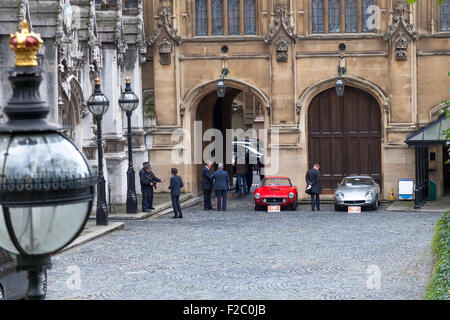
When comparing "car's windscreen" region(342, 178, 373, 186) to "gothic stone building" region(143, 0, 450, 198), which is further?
"gothic stone building" region(143, 0, 450, 198)

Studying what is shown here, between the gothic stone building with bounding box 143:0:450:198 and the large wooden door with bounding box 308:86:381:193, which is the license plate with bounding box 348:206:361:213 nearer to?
the gothic stone building with bounding box 143:0:450:198

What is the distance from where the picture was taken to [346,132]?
36438 mm

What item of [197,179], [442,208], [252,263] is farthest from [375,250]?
[197,179]

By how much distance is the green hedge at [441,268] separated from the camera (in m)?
12.0

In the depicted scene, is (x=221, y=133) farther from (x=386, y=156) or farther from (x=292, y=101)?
(x=386, y=156)

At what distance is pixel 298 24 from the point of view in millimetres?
35812

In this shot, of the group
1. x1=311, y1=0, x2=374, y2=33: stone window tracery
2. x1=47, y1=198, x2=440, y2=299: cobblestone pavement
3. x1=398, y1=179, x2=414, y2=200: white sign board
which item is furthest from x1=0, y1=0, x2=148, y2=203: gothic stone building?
→ x1=398, y1=179, x2=414, y2=200: white sign board

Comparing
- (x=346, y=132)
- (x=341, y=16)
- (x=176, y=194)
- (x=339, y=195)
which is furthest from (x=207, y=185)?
(x=341, y=16)

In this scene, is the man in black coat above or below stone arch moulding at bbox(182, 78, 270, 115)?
below

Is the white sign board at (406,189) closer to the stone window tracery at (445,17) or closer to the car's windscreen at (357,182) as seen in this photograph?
the car's windscreen at (357,182)

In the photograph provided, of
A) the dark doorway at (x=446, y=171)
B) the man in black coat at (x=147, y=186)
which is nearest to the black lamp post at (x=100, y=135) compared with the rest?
the man in black coat at (x=147, y=186)

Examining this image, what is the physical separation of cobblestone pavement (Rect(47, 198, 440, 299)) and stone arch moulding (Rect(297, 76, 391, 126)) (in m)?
8.43

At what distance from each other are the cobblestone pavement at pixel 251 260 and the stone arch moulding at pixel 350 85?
8433mm

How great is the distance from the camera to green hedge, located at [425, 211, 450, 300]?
12.0 meters
